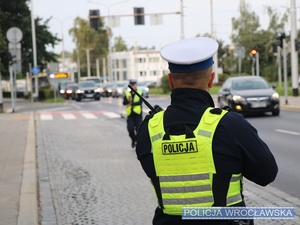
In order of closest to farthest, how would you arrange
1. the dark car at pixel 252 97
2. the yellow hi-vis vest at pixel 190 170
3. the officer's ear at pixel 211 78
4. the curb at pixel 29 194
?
the yellow hi-vis vest at pixel 190 170 < the officer's ear at pixel 211 78 < the curb at pixel 29 194 < the dark car at pixel 252 97

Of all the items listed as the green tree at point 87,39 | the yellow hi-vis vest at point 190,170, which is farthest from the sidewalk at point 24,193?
the green tree at point 87,39

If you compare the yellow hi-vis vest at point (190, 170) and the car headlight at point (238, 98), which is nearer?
the yellow hi-vis vest at point (190, 170)

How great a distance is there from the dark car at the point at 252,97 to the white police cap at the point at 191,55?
18513 millimetres

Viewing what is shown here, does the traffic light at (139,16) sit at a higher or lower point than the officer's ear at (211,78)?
higher

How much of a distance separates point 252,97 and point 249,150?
1914cm

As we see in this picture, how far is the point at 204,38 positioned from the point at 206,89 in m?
0.25

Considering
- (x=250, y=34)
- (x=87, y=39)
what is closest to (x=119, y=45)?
(x=87, y=39)

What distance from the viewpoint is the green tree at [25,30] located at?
169ft

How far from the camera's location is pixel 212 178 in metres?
2.72

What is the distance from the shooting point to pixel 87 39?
360ft

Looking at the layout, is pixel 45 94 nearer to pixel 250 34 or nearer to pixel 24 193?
pixel 250 34

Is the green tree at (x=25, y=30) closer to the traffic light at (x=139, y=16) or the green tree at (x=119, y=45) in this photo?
the traffic light at (x=139, y=16)

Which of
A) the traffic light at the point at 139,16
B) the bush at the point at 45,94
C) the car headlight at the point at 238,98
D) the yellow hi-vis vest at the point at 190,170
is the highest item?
the traffic light at the point at 139,16

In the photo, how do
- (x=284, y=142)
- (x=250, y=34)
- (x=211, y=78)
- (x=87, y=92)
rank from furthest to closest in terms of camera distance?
1. (x=250, y=34)
2. (x=87, y=92)
3. (x=284, y=142)
4. (x=211, y=78)
